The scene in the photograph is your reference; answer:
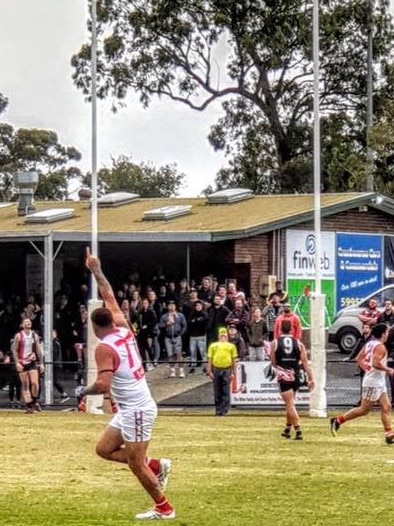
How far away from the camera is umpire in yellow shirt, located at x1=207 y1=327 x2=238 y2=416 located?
28.7 meters

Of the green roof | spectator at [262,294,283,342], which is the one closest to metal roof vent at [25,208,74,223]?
the green roof

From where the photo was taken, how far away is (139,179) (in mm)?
95750

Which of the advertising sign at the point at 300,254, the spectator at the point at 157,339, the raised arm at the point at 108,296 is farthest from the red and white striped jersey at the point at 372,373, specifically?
the advertising sign at the point at 300,254

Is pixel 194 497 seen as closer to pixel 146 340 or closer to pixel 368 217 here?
pixel 146 340

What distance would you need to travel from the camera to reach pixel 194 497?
49.5 feet

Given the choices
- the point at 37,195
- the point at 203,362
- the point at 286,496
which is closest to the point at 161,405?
the point at 203,362

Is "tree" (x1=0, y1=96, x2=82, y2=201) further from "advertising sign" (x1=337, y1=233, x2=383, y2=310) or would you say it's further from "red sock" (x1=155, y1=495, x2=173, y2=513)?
"red sock" (x1=155, y1=495, x2=173, y2=513)

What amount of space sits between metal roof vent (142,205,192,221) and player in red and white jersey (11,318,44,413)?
10.1m

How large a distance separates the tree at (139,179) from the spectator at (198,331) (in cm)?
5973

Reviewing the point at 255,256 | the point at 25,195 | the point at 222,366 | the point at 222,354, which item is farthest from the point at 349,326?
the point at 25,195

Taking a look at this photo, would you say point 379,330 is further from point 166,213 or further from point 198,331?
point 166,213

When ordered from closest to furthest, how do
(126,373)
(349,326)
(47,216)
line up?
(126,373) < (349,326) < (47,216)

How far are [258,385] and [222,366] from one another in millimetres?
1915

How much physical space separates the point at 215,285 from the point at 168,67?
23.5m
